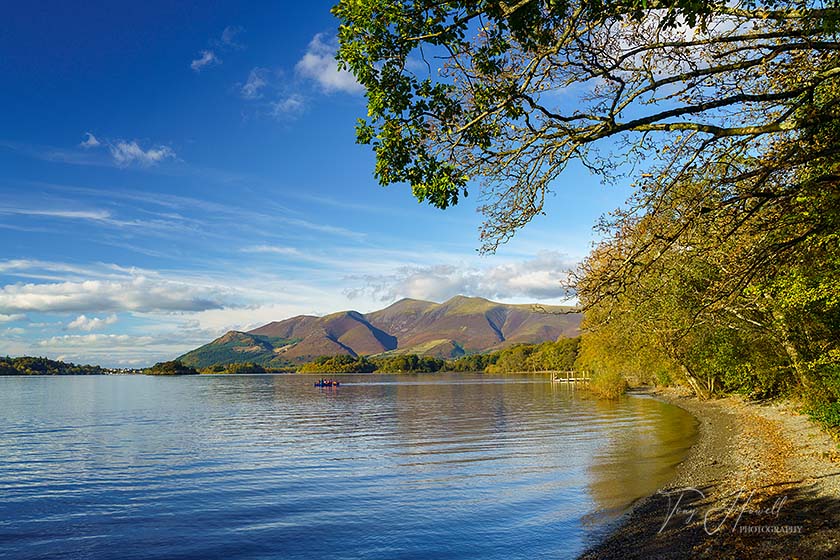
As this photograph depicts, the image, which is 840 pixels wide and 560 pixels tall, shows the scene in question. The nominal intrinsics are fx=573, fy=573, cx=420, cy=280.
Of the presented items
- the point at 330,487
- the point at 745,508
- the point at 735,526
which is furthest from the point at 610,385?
the point at 735,526

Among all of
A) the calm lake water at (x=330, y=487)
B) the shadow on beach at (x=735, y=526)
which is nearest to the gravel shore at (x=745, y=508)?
the shadow on beach at (x=735, y=526)

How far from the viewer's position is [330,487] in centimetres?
2614

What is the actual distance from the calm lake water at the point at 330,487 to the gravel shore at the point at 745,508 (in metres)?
1.28

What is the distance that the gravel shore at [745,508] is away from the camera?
1325cm

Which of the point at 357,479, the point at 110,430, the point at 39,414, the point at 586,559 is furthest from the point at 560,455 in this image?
the point at 39,414

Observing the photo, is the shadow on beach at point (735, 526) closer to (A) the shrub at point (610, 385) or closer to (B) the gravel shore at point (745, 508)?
(B) the gravel shore at point (745, 508)

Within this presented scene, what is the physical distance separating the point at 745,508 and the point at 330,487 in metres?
16.8

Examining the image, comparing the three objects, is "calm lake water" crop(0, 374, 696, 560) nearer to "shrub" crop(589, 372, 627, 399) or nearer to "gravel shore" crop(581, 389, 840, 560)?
"gravel shore" crop(581, 389, 840, 560)

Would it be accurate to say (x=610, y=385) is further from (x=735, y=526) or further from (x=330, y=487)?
(x=735, y=526)

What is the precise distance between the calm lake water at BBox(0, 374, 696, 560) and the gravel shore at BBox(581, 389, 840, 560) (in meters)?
1.28

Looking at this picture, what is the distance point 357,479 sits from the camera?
91.2 ft

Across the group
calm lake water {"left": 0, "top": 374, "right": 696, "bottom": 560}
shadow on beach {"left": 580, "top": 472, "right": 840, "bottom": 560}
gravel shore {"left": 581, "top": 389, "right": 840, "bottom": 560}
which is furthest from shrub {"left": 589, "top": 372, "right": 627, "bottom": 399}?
shadow on beach {"left": 580, "top": 472, "right": 840, "bottom": 560}

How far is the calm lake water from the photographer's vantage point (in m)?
17.9

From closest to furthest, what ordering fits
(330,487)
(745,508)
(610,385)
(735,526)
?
(735,526)
(745,508)
(330,487)
(610,385)
